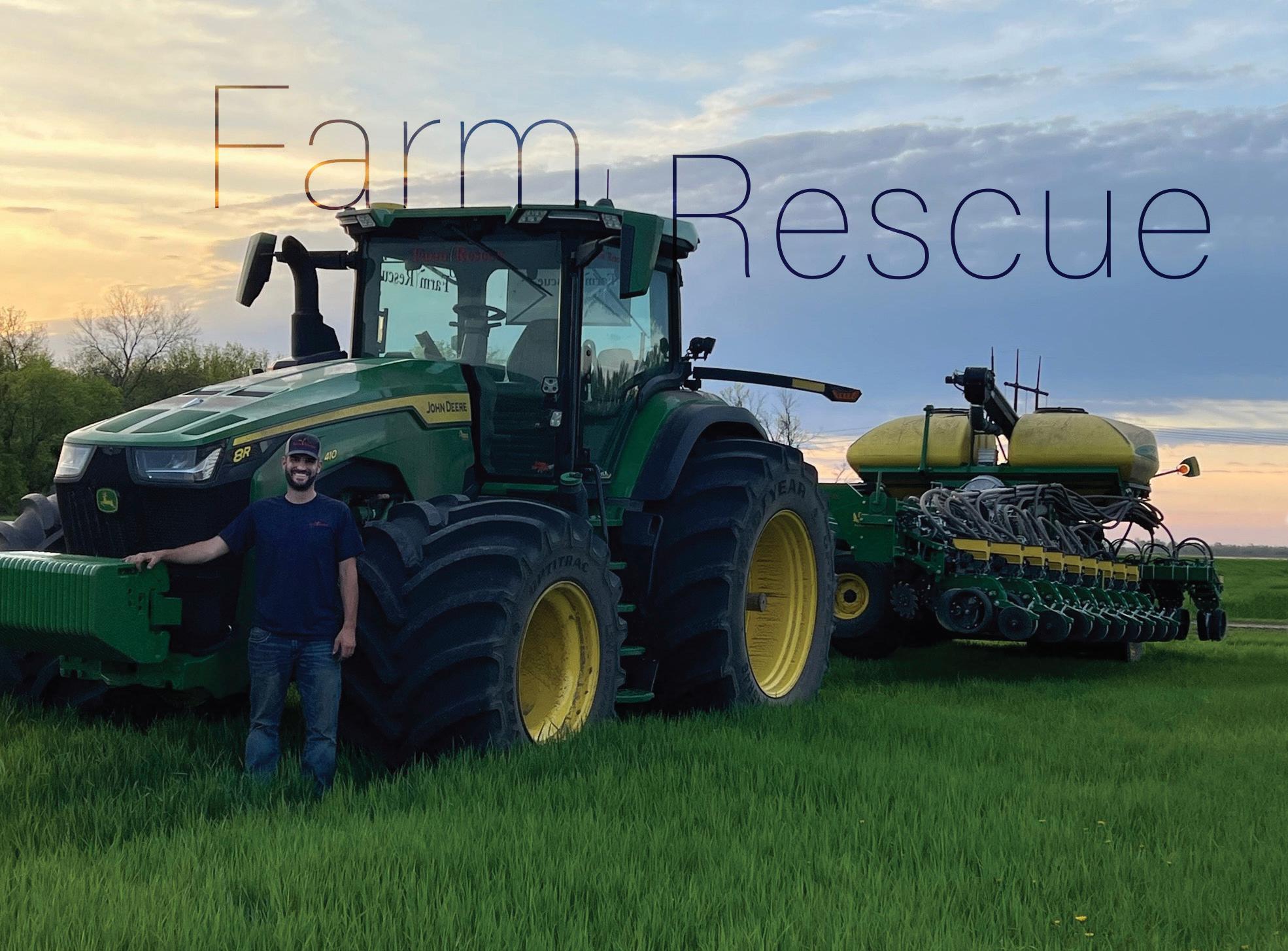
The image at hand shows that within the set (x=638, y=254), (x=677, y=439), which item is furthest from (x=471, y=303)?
(x=677, y=439)

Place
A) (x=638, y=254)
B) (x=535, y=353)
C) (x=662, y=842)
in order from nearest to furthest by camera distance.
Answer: (x=662, y=842), (x=638, y=254), (x=535, y=353)

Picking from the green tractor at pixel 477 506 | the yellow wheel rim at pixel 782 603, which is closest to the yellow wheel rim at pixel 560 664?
the green tractor at pixel 477 506

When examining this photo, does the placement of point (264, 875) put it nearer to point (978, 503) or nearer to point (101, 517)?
point (101, 517)

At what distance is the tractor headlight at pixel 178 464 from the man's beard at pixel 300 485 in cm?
45

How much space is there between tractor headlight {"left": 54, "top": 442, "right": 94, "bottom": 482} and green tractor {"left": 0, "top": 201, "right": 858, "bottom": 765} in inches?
0.6

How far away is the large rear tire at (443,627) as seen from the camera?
6.16 meters

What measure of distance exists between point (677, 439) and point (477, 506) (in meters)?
1.99

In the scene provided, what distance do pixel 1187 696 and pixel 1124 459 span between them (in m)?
4.47

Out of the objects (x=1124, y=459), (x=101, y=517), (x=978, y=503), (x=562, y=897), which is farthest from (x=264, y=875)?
(x=1124, y=459)

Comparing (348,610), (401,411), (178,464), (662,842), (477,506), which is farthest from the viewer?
(401,411)

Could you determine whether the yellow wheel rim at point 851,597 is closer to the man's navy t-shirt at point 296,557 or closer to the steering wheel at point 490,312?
the steering wheel at point 490,312

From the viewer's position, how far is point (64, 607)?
243 inches

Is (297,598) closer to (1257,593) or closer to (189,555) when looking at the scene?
(189,555)

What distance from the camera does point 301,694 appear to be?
6.18 metres
